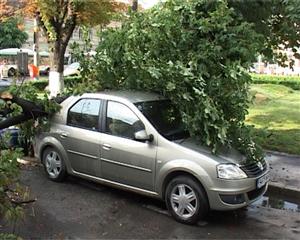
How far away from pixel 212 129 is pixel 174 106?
0.79 metres

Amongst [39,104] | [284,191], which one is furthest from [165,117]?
[284,191]

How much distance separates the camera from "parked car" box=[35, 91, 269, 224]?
5.50 metres

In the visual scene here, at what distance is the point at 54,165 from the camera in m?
7.22

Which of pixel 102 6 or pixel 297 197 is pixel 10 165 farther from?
pixel 102 6

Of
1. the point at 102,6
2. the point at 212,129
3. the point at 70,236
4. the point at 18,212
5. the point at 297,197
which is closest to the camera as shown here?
the point at 18,212

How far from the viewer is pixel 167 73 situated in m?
5.91

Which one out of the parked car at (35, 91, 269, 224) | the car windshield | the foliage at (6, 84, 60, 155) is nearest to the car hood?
the parked car at (35, 91, 269, 224)

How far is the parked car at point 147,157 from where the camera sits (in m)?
5.50

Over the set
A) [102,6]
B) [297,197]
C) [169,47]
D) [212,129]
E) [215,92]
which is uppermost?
[102,6]

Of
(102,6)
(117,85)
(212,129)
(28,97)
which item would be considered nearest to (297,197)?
(212,129)

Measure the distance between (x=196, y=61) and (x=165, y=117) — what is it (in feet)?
2.83

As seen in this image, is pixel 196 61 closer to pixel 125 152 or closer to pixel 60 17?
pixel 125 152

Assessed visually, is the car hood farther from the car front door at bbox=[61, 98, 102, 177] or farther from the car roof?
the car front door at bbox=[61, 98, 102, 177]

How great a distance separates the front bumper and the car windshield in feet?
3.05
